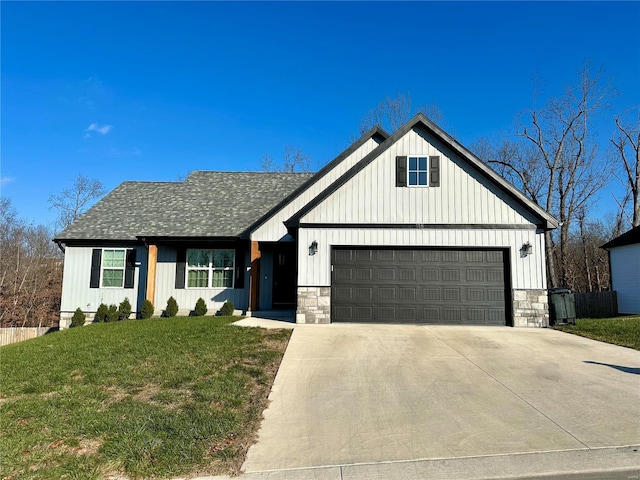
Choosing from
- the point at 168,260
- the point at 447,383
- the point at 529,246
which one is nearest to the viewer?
the point at 447,383

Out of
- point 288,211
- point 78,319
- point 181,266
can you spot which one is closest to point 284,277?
point 288,211

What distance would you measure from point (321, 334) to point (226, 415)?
208 inches

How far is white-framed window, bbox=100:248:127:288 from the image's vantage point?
15.1m

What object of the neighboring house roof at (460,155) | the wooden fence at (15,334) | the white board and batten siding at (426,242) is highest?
the neighboring house roof at (460,155)

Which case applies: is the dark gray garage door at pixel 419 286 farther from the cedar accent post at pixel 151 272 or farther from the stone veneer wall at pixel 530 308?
the cedar accent post at pixel 151 272

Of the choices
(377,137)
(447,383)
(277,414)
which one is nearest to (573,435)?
(447,383)

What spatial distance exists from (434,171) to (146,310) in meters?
11.4

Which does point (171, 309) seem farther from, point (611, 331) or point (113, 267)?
point (611, 331)

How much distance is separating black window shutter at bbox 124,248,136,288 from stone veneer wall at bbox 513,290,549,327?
45.9 feet

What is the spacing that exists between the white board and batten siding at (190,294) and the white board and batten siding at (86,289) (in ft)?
2.45

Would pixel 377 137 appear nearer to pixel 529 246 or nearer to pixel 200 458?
pixel 529 246

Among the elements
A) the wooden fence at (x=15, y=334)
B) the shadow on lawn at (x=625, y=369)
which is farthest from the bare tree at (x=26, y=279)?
the shadow on lawn at (x=625, y=369)

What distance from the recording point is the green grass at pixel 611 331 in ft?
30.8

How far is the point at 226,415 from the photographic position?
188 inches
